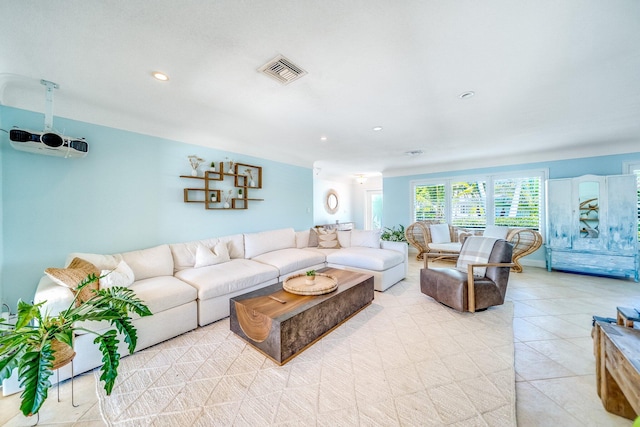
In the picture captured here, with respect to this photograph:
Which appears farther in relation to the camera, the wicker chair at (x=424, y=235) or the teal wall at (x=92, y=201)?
the wicker chair at (x=424, y=235)

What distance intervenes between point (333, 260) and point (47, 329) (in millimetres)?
3265

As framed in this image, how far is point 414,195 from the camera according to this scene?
6.54m

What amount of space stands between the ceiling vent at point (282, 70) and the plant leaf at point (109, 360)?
2.02 metres

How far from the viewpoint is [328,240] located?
4500 millimetres

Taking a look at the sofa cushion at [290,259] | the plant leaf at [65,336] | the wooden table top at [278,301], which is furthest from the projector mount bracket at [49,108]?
the sofa cushion at [290,259]

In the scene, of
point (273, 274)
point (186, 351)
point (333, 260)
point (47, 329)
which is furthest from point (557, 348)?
point (47, 329)

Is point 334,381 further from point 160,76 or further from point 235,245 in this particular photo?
point 160,76

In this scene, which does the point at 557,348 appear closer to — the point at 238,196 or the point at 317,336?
the point at 317,336

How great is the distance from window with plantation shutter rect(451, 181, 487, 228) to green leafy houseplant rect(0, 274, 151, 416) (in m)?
6.40

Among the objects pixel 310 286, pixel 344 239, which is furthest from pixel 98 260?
pixel 344 239

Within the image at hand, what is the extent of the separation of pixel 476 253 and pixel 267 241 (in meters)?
3.16

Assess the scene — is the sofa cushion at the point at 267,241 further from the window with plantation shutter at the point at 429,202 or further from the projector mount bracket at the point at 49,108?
the window with plantation shutter at the point at 429,202

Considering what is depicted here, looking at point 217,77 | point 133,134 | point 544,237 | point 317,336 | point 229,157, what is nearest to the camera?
point 217,77

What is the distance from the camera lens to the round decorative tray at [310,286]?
7.62ft
